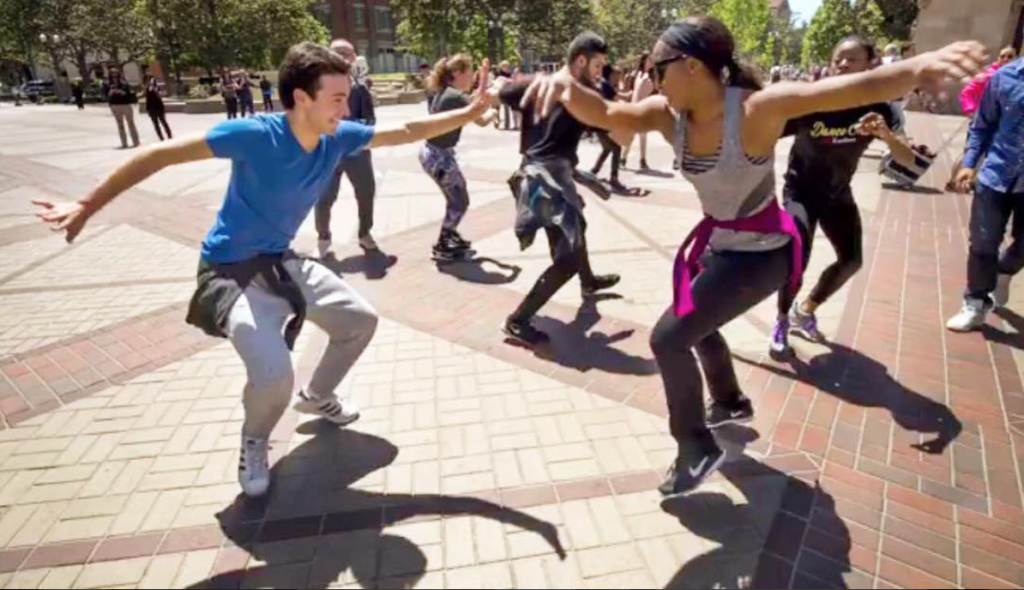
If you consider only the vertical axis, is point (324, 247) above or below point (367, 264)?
above

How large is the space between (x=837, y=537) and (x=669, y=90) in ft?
6.59

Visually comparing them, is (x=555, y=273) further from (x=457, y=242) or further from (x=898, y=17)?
(x=898, y=17)

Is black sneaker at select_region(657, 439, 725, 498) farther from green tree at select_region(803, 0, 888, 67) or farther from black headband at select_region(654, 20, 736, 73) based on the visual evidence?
green tree at select_region(803, 0, 888, 67)

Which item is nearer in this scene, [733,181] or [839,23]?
[733,181]

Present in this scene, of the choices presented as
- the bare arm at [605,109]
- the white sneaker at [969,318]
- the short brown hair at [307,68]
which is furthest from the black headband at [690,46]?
the white sneaker at [969,318]

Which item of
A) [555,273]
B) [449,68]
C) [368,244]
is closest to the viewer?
[555,273]

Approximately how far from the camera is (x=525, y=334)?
456 centimetres

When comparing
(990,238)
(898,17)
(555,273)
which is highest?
(898,17)

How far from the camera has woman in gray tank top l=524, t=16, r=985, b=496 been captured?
2.41 meters

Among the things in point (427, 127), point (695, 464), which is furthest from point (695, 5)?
point (695, 464)

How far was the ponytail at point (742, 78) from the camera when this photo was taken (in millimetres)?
2562

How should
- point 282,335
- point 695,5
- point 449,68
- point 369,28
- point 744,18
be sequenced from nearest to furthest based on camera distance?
1. point 282,335
2. point 449,68
3. point 744,18
4. point 695,5
5. point 369,28

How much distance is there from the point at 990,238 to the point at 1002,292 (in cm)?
132

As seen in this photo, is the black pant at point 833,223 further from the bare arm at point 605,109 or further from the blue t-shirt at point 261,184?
the blue t-shirt at point 261,184
